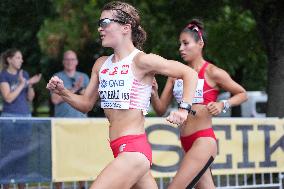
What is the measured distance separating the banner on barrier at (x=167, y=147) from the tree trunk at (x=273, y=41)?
114 inches

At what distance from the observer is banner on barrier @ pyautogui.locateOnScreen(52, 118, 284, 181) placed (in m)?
9.06

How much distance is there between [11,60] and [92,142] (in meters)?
1.83

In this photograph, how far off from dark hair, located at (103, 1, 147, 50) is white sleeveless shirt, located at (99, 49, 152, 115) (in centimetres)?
19

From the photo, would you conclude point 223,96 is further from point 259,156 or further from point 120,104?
point 120,104

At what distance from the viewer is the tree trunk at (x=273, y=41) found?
530 inches

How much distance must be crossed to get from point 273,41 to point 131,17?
27.4 ft

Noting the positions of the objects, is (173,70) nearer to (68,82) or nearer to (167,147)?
(167,147)

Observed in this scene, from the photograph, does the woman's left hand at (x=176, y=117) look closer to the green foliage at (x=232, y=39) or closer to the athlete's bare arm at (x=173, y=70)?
the athlete's bare arm at (x=173, y=70)

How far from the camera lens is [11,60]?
1016 centimetres

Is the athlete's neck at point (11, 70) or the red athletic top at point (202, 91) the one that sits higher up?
the athlete's neck at point (11, 70)

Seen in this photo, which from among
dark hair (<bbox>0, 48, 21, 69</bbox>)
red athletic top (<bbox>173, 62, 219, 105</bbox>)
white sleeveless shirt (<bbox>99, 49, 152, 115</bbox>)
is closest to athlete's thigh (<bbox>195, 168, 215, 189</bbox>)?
red athletic top (<bbox>173, 62, 219, 105</bbox>)

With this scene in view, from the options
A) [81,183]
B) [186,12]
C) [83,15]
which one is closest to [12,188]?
[81,183]

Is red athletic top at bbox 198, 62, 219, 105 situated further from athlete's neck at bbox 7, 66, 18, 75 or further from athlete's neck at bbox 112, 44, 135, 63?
athlete's neck at bbox 7, 66, 18, 75

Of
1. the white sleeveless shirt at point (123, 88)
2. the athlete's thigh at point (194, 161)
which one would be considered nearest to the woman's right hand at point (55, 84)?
the white sleeveless shirt at point (123, 88)
